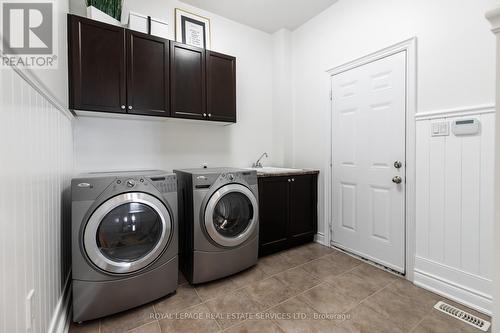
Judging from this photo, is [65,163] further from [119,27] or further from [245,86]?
[245,86]

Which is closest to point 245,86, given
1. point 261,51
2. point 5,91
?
point 261,51

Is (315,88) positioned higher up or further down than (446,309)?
higher up

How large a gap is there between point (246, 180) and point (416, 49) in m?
1.85

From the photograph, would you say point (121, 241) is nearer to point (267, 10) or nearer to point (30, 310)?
point (30, 310)

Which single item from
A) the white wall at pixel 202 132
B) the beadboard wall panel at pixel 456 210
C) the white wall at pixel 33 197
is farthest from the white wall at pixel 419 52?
the white wall at pixel 33 197

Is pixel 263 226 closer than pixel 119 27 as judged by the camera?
No

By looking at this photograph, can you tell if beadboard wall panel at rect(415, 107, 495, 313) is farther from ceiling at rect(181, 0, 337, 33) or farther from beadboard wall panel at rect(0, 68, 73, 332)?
beadboard wall panel at rect(0, 68, 73, 332)

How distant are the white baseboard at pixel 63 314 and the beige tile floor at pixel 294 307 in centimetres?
9

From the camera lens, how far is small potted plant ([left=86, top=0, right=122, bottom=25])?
189 cm

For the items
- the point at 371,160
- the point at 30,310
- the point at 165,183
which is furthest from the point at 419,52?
the point at 30,310

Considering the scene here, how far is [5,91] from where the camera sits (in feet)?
2.48

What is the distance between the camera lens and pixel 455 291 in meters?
1.76

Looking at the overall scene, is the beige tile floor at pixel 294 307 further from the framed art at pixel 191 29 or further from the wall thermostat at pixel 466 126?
the framed art at pixel 191 29

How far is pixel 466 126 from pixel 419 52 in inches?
29.2
